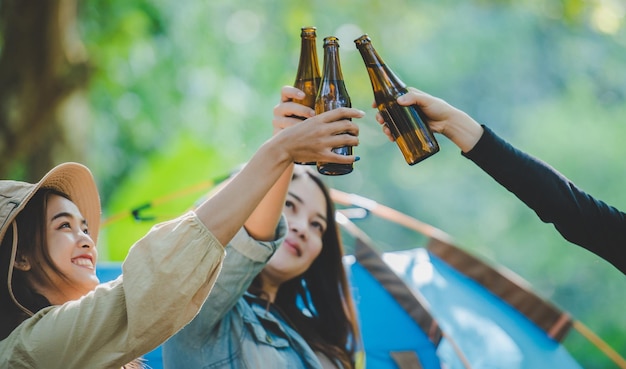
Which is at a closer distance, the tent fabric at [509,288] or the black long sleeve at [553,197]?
the black long sleeve at [553,197]

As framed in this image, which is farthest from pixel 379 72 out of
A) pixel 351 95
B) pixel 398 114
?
pixel 351 95

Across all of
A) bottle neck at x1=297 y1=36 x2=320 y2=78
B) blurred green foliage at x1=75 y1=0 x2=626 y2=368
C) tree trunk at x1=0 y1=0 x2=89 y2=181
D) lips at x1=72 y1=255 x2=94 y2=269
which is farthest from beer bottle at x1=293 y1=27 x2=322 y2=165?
blurred green foliage at x1=75 y1=0 x2=626 y2=368

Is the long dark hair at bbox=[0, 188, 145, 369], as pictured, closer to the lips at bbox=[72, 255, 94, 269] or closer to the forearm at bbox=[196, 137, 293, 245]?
the lips at bbox=[72, 255, 94, 269]

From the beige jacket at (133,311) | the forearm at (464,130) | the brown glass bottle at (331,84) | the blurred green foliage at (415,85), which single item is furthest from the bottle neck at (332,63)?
the blurred green foliage at (415,85)

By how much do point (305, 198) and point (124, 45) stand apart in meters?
3.55

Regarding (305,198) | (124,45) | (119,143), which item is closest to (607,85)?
(119,143)

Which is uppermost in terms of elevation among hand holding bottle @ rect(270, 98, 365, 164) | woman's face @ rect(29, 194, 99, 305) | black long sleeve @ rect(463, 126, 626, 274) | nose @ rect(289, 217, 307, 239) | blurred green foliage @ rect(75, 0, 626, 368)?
blurred green foliage @ rect(75, 0, 626, 368)

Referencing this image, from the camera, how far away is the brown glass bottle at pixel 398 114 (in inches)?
63.6

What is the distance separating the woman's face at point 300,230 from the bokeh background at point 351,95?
572mm

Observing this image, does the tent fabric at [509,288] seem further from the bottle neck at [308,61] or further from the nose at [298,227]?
the bottle neck at [308,61]

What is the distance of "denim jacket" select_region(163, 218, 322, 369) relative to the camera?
1.73 m

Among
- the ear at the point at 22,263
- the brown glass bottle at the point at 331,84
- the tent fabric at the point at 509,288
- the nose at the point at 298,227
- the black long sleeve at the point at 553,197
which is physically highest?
the black long sleeve at the point at 553,197

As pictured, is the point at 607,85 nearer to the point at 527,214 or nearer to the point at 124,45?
the point at 527,214

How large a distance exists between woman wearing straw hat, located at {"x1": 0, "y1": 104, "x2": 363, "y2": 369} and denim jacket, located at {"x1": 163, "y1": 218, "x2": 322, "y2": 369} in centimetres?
33
